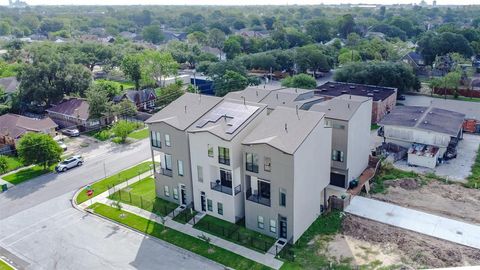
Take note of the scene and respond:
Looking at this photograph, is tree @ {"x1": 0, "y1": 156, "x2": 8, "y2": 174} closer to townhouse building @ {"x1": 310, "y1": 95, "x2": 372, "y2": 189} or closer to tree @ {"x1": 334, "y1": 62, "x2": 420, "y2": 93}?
townhouse building @ {"x1": 310, "y1": 95, "x2": 372, "y2": 189}

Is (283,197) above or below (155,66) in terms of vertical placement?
below

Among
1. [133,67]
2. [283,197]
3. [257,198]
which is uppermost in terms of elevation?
[133,67]

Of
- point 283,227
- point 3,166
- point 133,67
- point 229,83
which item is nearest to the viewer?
point 283,227

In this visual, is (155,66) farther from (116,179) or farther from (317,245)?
(317,245)

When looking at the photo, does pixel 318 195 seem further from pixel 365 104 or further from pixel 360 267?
pixel 365 104

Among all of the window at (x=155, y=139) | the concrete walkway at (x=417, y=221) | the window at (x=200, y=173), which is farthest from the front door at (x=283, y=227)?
the window at (x=155, y=139)

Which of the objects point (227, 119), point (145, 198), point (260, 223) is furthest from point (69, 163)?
point (260, 223)
